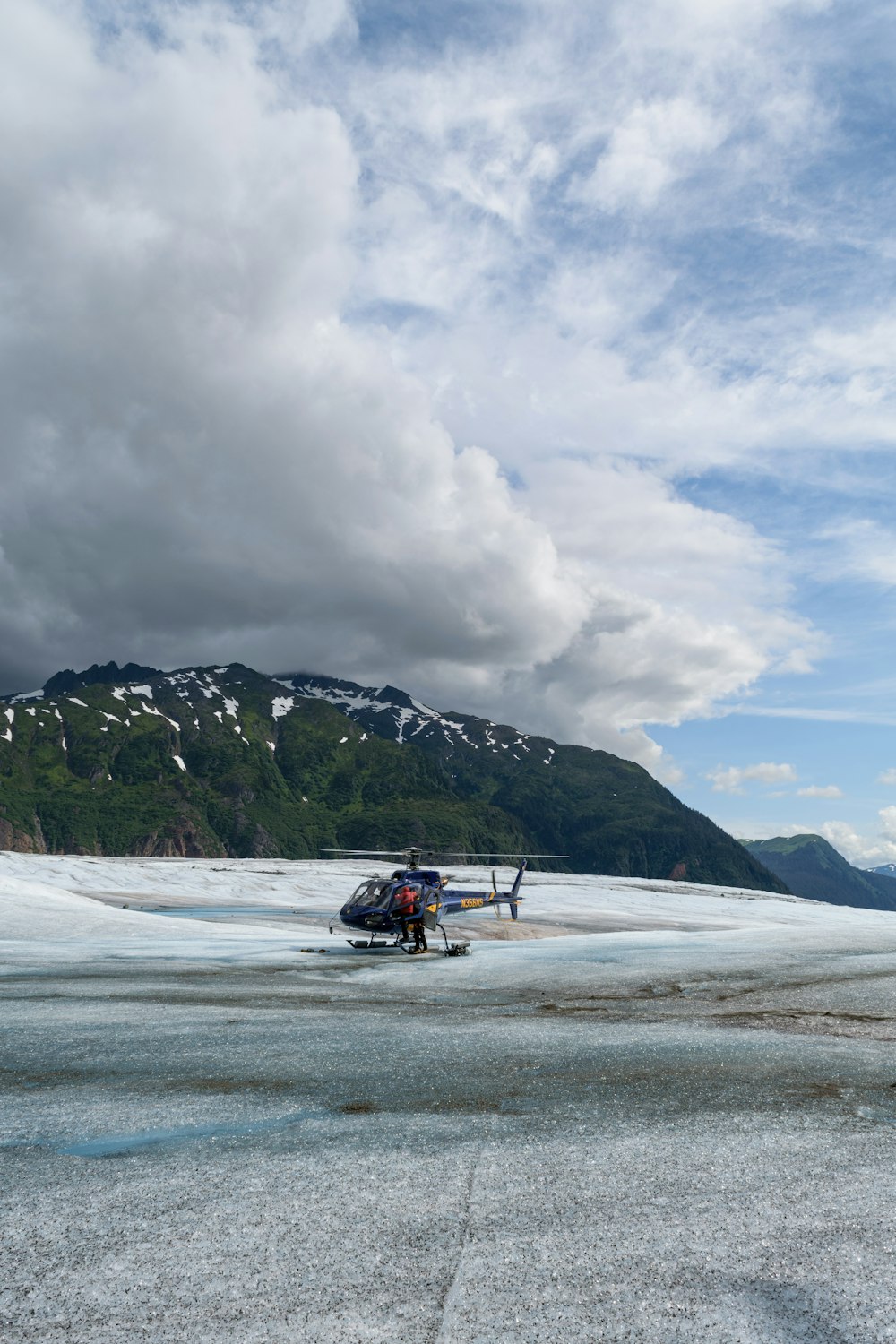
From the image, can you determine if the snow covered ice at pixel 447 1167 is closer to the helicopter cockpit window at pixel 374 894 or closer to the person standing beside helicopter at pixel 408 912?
the person standing beside helicopter at pixel 408 912

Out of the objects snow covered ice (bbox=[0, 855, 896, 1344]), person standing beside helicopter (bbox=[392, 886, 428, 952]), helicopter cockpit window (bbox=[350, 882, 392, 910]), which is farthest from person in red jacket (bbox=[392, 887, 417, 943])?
snow covered ice (bbox=[0, 855, 896, 1344])

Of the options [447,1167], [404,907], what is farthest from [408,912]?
[447,1167]

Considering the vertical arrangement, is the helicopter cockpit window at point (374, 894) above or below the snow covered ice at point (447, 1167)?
above

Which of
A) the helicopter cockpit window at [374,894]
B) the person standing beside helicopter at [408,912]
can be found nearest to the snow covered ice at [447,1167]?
the person standing beside helicopter at [408,912]

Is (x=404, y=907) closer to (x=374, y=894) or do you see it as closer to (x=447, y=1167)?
(x=374, y=894)

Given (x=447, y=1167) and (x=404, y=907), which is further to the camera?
(x=404, y=907)

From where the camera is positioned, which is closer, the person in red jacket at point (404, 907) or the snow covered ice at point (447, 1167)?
the snow covered ice at point (447, 1167)
